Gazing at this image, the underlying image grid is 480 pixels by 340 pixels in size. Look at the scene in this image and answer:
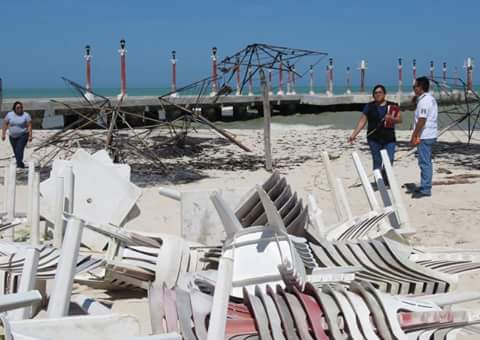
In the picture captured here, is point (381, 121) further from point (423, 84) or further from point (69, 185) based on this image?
point (69, 185)

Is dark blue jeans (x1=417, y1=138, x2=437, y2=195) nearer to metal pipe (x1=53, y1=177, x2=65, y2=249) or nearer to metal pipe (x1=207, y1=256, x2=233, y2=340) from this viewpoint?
metal pipe (x1=53, y1=177, x2=65, y2=249)

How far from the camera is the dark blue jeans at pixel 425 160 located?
24.0ft

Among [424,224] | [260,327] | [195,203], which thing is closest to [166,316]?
[260,327]

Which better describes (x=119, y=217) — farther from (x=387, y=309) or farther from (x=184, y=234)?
(x=387, y=309)

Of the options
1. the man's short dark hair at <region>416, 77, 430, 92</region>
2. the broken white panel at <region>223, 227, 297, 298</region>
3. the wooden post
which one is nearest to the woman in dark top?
the man's short dark hair at <region>416, 77, 430, 92</region>

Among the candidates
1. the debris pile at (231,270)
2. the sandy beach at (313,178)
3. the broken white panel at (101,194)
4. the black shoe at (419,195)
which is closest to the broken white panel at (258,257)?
the debris pile at (231,270)

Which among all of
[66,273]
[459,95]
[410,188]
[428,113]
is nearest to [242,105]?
[459,95]

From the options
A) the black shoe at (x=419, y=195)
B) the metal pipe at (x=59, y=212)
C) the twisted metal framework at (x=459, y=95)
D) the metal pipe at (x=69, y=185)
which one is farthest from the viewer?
the twisted metal framework at (x=459, y=95)

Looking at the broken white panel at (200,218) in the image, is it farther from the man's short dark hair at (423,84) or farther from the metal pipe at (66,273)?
the man's short dark hair at (423,84)

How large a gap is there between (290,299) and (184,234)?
2.68m

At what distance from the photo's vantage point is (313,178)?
382 inches

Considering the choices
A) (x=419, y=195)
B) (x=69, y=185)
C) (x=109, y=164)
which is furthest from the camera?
(x=419, y=195)

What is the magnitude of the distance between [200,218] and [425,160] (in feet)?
11.0

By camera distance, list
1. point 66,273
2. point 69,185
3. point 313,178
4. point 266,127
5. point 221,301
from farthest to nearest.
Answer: point 266,127
point 313,178
point 69,185
point 66,273
point 221,301
